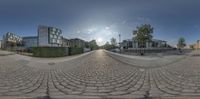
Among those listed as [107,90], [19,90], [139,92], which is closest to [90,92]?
[107,90]

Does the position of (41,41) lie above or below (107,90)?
above

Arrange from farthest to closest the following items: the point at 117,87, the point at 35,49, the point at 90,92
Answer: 1. the point at 35,49
2. the point at 117,87
3. the point at 90,92

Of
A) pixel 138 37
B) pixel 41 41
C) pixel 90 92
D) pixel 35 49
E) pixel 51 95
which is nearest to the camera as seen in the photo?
pixel 51 95

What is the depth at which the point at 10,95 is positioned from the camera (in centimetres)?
373

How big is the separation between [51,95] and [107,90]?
4.70 feet

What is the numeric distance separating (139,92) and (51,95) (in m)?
2.21

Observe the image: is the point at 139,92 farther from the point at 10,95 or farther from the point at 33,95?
the point at 10,95

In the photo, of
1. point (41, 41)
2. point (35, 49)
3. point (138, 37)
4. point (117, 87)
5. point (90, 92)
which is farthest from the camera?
point (138, 37)

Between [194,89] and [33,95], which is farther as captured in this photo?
[194,89]

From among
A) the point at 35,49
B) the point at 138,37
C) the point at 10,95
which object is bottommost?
the point at 10,95

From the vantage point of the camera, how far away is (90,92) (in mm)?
3943

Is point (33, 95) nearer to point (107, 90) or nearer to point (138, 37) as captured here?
point (107, 90)

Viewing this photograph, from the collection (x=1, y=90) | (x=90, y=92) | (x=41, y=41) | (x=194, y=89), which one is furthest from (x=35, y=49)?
(x=194, y=89)

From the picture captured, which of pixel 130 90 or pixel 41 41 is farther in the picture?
pixel 41 41
